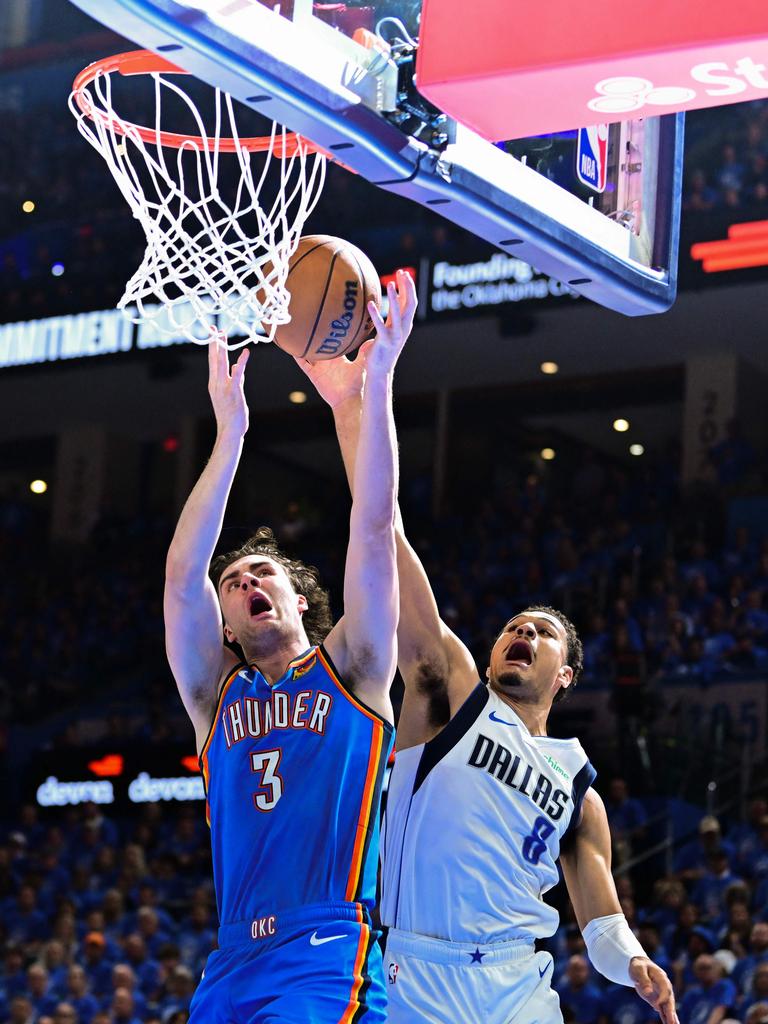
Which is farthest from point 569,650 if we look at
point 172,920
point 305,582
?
point 172,920

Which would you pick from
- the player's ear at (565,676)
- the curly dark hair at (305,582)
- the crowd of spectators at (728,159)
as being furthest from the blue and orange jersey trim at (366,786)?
the crowd of spectators at (728,159)

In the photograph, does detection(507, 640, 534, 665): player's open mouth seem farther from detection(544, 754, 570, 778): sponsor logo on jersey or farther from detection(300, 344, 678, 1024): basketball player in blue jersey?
detection(544, 754, 570, 778): sponsor logo on jersey

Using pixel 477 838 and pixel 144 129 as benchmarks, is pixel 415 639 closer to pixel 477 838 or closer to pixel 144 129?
pixel 477 838

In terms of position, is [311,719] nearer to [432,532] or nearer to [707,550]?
[707,550]

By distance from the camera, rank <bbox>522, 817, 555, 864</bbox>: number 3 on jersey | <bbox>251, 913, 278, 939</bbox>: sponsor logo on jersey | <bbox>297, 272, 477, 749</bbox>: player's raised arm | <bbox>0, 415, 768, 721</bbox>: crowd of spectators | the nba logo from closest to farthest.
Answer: <bbox>251, 913, 278, 939</bbox>: sponsor logo on jersey, the nba logo, <bbox>297, 272, 477, 749</bbox>: player's raised arm, <bbox>522, 817, 555, 864</bbox>: number 3 on jersey, <bbox>0, 415, 768, 721</bbox>: crowd of spectators

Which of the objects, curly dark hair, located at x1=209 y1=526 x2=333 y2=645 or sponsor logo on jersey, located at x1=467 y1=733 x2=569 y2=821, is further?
sponsor logo on jersey, located at x1=467 y1=733 x2=569 y2=821

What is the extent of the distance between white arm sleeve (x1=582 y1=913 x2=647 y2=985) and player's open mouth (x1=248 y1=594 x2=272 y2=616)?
1.48 m

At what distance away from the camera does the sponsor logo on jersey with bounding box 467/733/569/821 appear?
179 inches

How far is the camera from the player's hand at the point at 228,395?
3852mm

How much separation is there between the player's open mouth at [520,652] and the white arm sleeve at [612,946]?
0.79 meters

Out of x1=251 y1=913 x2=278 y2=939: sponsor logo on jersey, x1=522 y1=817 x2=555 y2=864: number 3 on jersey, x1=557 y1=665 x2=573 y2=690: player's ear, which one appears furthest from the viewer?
x1=557 y1=665 x2=573 y2=690: player's ear

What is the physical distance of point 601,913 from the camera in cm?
460

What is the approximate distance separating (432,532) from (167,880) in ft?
19.8

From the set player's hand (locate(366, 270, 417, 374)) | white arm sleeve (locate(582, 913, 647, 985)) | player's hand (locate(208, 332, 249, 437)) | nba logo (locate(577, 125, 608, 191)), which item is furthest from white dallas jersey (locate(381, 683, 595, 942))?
nba logo (locate(577, 125, 608, 191))
